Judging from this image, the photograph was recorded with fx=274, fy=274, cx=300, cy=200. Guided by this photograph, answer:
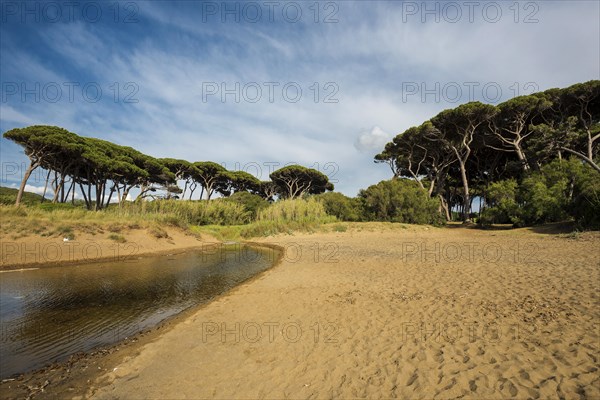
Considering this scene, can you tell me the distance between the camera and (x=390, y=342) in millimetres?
3904

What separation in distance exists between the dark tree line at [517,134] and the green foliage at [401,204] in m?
3.58

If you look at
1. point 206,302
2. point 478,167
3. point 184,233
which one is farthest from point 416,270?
point 478,167

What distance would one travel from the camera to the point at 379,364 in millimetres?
3371

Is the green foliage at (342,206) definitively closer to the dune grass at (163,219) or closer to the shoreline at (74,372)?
the dune grass at (163,219)

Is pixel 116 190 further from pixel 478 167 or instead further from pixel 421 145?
pixel 478 167

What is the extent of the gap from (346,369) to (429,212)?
76.8ft

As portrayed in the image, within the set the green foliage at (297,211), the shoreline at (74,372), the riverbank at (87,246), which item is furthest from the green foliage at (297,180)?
the shoreline at (74,372)

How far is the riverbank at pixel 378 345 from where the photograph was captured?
293 centimetres

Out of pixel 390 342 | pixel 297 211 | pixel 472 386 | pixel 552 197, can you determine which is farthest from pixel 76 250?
pixel 552 197

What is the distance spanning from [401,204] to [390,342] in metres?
21.7

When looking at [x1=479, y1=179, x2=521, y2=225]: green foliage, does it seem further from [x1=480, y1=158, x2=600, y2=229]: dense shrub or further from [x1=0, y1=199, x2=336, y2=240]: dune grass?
[x1=0, y1=199, x2=336, y2=240]: dune grass

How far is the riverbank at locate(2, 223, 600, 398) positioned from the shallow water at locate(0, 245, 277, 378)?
0.72m

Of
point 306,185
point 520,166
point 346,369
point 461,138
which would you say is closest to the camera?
point 346,369

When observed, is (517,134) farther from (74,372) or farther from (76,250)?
(76,250)
